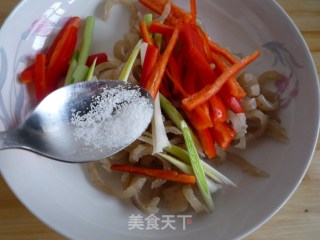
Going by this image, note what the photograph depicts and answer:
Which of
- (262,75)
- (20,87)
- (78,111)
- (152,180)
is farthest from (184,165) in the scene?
(20,87)

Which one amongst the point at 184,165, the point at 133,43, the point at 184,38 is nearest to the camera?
the point at 184,165

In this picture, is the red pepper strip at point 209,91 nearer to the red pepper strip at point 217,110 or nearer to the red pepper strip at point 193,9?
the red pepper strip at point 217,110

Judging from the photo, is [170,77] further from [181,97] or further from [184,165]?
[184,165]

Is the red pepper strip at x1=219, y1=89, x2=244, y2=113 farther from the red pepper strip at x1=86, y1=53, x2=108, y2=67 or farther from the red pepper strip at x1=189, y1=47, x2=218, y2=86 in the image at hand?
the red pepper strip at x1=86, y1=53, x2=108, y2=67

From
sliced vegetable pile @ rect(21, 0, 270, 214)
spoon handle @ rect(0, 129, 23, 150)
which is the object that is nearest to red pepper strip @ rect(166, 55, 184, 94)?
sliced vegetable pile @ rect(21, 0, 270, 214)

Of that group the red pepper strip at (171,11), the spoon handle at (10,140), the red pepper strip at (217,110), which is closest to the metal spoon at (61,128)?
the spoon handle at (10,140)

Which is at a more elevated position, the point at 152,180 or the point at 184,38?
the point at 184,38
